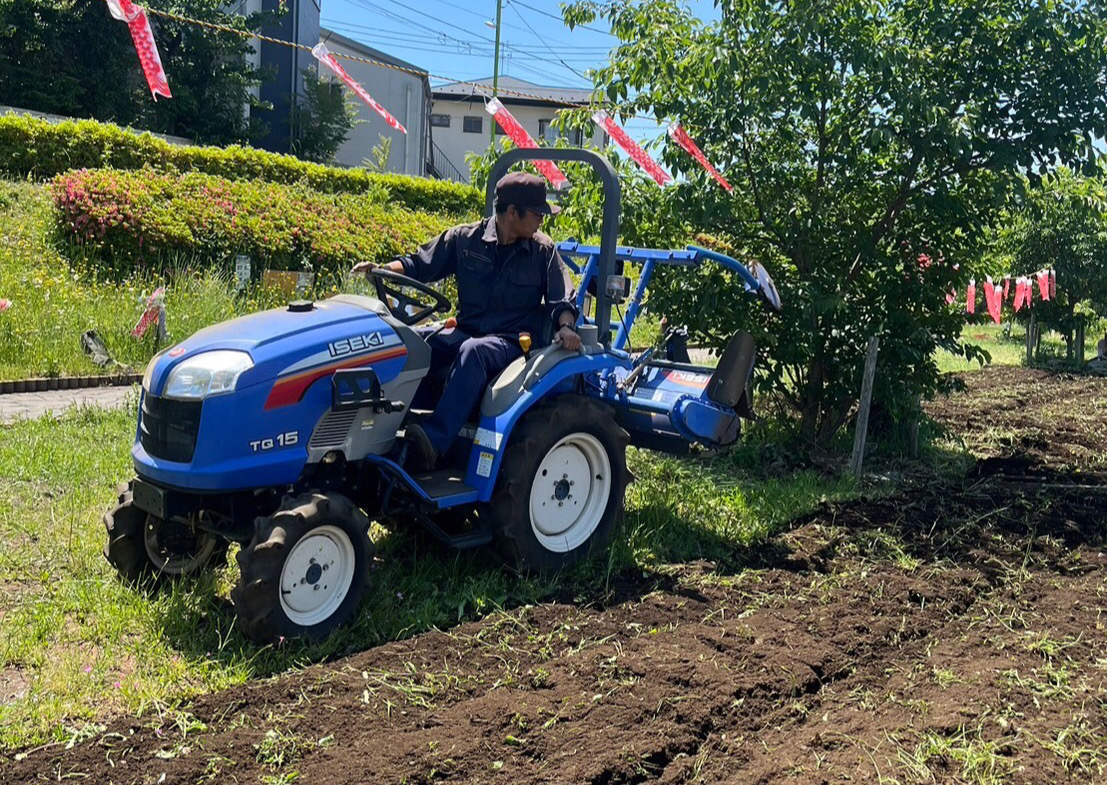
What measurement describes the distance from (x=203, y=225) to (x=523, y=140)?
16.5 feet

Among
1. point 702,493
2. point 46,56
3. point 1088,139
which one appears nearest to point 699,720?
point 702,493

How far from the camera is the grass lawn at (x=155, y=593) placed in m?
3.55

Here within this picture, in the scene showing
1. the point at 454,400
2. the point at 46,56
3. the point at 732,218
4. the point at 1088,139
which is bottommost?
the point at 454,400

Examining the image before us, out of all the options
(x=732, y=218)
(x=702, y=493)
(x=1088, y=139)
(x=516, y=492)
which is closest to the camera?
(x=516, y=492)

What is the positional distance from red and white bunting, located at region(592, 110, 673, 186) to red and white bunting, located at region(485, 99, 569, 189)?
483 mm

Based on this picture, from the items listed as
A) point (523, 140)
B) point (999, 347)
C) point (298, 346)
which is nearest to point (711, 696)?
point (298, 346)

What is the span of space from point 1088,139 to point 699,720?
551cm

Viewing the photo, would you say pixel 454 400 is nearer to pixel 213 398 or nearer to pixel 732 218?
pixel 213 398

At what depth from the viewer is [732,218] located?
7.62 m

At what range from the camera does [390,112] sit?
35.2m

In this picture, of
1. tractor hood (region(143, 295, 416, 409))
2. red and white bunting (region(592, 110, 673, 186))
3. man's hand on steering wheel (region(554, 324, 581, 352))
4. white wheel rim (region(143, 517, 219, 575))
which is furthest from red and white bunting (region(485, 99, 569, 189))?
white wheel rim (region(143, 517, 219, 575))

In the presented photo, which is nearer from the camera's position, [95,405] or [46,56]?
[95,405]

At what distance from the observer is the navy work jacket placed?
4.94 meters

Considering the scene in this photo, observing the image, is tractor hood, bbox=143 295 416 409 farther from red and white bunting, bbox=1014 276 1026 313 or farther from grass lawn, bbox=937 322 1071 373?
red and white bunting, bbox=1014 276 1026 313
